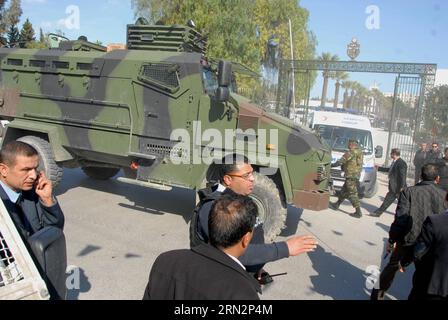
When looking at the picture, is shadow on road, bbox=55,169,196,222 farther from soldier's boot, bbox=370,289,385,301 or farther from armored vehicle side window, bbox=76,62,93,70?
soldier's boot, bbox=370,289,385,301

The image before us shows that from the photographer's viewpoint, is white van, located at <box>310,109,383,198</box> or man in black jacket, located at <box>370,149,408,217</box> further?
white van, located at <box>310,109,383,198</box>

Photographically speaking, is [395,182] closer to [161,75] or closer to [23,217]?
[161,75]

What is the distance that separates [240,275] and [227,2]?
16.2 metres

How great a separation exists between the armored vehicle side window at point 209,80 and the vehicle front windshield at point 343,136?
4690 mm

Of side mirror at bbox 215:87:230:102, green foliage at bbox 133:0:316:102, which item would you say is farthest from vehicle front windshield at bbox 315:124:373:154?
side mirror at bbox 215:87:230:102

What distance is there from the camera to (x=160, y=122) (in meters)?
5.75

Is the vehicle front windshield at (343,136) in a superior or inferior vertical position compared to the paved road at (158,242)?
superior

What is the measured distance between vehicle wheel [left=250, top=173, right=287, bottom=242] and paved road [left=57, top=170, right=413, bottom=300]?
0.50 meters

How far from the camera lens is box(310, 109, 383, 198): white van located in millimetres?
9406

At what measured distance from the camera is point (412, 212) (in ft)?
11.8

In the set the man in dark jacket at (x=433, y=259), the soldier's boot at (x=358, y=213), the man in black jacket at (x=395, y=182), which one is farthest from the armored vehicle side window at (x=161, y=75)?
the man in black jacket at (x=395, y=182)

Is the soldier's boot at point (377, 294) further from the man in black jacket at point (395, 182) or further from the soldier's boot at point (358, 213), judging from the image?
the man in black jacket at point (395, 182)

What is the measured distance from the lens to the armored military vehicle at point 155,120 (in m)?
5.38

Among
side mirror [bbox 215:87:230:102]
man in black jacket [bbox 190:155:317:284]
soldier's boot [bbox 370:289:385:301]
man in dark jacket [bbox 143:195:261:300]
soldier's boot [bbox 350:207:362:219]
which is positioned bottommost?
soldier's boot [bbox 350:207:362:219]
